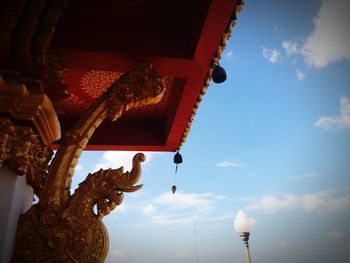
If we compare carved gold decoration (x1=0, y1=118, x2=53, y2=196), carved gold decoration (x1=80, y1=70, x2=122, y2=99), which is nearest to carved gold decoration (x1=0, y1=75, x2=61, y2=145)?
carved gold decoration (x1=0, y1=118, x2=53, y2=196)

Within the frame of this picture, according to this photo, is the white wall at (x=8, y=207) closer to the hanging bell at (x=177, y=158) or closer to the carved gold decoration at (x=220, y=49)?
the carved gold decoration at (x=220, y=49)

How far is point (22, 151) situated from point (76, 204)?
1.27 feet

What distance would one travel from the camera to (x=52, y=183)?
1418mm

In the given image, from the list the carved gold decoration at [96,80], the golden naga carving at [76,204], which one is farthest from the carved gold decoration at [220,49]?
the carved gold decoration at [96,80]

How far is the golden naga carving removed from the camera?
1.26 metres

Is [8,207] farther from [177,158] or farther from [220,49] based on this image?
[177,158]

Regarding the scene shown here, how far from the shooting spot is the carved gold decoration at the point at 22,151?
1.19 metres

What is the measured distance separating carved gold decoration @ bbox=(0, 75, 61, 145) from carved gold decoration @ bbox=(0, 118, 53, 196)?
51 mm


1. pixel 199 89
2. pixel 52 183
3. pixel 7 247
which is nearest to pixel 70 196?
pixel 52 183

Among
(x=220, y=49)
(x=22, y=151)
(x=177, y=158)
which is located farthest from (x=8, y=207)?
(x=177, y=158)

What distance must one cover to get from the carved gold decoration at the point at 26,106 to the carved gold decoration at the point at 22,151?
0.17 ft

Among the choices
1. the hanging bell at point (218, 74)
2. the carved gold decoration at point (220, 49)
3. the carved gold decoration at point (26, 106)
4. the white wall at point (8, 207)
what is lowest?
the white wall at point (8, 207)

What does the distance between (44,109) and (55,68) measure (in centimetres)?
41

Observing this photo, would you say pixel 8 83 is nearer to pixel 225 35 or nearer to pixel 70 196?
pixel 70 196
